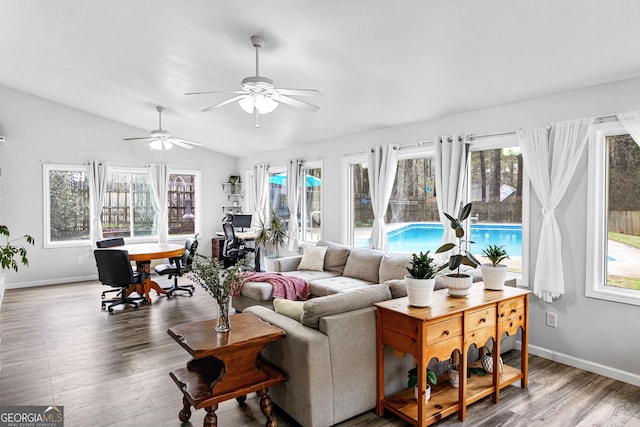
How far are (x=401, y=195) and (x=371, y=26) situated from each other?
2.93m

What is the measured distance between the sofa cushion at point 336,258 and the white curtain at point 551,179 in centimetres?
251

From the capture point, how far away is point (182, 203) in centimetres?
873

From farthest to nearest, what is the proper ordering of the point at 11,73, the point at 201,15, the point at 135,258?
the point at 11,73
the point at 135,258
the point at 201,15

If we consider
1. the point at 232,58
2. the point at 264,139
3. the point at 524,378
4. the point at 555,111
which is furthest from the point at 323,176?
the point at 524,378

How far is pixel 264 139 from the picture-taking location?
7070 mm

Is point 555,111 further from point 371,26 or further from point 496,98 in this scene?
point 371,26

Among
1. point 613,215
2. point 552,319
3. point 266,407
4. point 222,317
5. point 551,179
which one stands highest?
point 551,179

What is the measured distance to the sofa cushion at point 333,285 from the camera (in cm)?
459

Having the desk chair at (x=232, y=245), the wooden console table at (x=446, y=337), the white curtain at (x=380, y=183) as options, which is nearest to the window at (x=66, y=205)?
the desk chair at (x=232, y=245)

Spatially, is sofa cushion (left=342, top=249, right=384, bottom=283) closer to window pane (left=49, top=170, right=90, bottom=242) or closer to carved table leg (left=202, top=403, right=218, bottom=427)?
carved table leg (left=202, top=403, right=218, bottom=427)

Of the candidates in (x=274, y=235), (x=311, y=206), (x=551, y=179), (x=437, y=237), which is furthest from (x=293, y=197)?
(x=551, y=179)

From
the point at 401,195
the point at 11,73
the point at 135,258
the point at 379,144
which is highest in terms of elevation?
the point at 11,73

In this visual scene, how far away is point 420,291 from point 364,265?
2.50 metres

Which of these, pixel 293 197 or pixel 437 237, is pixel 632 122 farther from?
pixel 293 197
